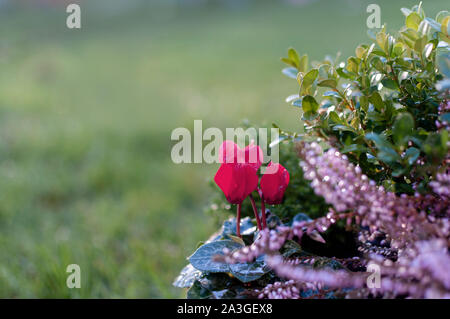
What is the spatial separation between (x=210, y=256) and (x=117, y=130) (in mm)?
2782

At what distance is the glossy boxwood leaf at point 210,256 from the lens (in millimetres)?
957

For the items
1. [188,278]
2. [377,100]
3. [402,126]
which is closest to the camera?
[402,126]

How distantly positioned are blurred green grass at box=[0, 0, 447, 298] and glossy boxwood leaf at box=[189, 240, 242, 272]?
2.50ft

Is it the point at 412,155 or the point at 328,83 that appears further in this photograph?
the point at 328,83

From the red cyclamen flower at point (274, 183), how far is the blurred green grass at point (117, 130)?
2.89 ft

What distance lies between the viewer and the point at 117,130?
11.9 feet

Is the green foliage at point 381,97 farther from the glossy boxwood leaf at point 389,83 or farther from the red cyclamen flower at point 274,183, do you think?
the red cyclamen flower at point 274,183

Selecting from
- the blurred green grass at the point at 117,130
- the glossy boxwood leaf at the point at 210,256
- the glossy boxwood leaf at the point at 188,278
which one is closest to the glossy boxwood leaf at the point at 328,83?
the glossy boxwood leaf at the point at 210,256

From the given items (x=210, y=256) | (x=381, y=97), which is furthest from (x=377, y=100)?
(x=210, y=256)

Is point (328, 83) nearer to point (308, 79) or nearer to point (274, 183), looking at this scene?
point (308, 79)

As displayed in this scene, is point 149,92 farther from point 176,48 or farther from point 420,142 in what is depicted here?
point 420,142

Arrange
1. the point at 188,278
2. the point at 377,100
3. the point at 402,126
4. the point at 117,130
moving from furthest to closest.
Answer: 1. the point at 117,130
2. the point at 188,278
3. the point at 377,100
4. the point at 402,126

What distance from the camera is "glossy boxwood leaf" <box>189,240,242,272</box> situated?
957 mm

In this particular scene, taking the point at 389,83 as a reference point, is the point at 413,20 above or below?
above
